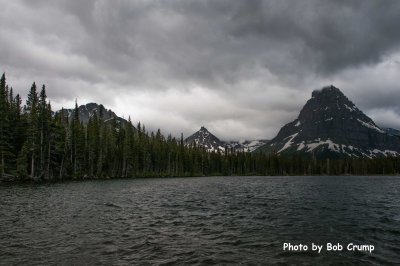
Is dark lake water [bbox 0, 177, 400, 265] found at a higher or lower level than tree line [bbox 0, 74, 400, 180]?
lower

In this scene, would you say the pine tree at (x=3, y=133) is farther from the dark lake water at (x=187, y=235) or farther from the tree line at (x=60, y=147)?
the dark lake water at (x=187, y=235)

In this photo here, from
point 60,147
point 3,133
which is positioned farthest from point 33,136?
point 60,147

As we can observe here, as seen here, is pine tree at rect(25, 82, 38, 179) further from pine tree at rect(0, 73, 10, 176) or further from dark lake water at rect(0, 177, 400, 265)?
dark lake water at rect(0, 177, 400, 265)

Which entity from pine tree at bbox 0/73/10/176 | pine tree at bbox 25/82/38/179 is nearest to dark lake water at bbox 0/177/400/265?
pine tree at bbox 0/73/10/176

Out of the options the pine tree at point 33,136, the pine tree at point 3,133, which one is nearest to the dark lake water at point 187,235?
the pine tree at point 3,133

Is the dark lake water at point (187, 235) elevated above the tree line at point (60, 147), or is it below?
below

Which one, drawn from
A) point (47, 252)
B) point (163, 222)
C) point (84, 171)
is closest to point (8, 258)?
point (47, 252)

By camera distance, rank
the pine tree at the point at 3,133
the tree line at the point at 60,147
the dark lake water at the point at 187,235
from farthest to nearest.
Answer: the tree line at the point at 60,147 → the pine tree at the point at 3,133 → the dark lake water at the point at 187,235

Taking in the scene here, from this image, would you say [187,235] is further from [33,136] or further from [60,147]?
[60,147]

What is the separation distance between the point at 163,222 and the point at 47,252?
463 inches

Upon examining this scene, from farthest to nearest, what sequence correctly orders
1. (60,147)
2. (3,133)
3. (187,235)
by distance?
(60,147), (3,133), (187,235)

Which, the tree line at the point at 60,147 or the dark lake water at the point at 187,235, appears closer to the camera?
the dark lake water at the point at 187,235

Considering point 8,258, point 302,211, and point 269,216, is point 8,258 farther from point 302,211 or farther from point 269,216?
point 302,211

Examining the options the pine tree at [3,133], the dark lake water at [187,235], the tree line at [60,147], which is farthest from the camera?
the tree line at [60,147]
